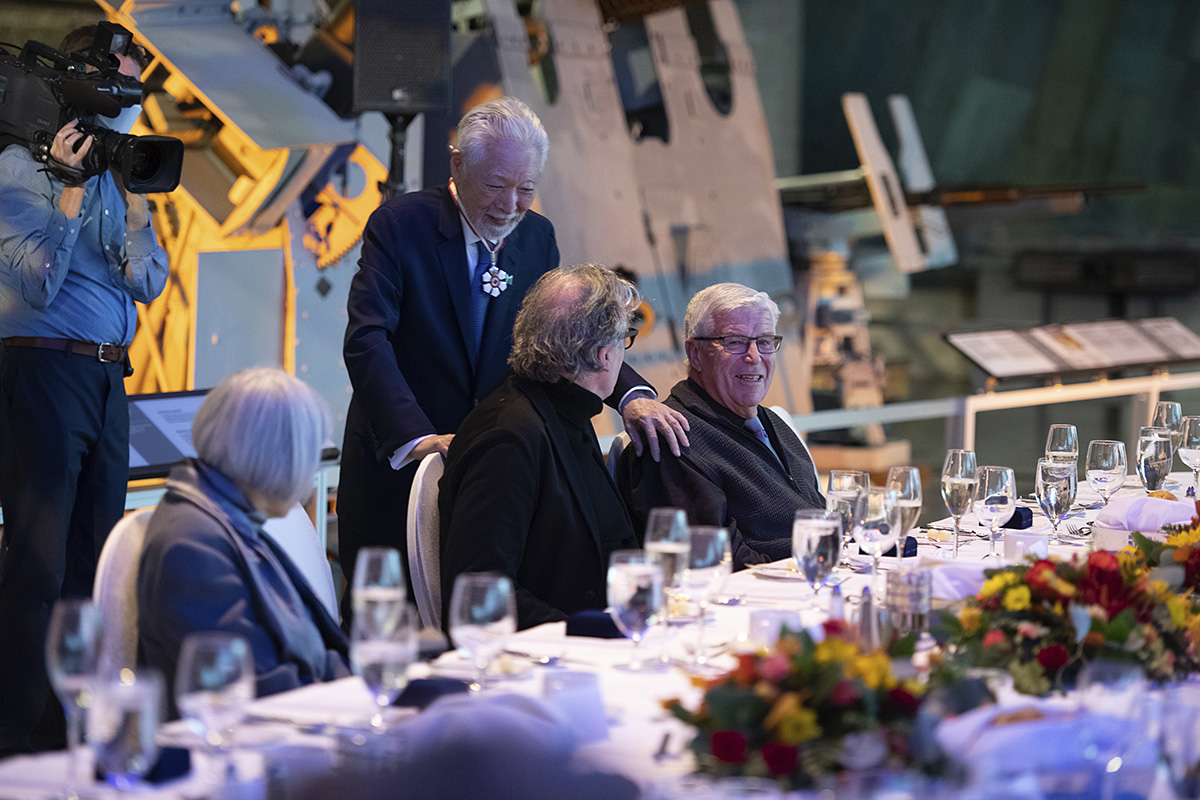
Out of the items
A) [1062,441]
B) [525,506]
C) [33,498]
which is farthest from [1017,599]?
[33,498]

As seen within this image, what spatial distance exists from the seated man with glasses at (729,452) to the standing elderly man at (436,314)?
0.30ft

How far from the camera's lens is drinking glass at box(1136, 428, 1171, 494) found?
2.70m

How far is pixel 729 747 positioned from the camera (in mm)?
1100

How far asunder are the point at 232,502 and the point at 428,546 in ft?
2.44

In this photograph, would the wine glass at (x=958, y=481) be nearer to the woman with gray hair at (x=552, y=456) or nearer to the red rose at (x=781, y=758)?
the woman with gray hair at (x=552, y=456)

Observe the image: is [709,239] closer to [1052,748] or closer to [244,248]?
[244,248]

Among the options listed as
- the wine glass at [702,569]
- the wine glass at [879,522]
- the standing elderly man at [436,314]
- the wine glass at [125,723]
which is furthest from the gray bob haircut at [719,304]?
the wine glass at [125,723]

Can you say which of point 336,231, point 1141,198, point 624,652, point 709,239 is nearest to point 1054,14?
point 1141,198

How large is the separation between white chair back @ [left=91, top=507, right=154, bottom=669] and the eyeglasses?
1.40 m

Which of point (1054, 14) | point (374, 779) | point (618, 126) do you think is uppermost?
point (1054, 14)

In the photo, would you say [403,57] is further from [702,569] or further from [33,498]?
[702,569]

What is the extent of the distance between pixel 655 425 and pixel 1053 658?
123 cm

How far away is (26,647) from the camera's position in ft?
9.71

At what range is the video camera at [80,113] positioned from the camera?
2.90 meters
